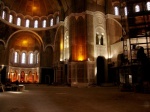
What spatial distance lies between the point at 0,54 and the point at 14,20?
807 cm

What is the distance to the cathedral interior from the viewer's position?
23.2 m

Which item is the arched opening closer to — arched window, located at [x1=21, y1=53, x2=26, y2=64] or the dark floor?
the dark floor

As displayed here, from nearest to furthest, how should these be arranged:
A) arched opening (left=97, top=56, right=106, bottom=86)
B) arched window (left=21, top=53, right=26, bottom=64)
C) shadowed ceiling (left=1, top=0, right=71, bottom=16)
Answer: arched opening (left=97, top=56, right=106, bottom=86) → shadowed ceiling (left=1, top=0, right=71, bottom=16) → arched window (left=21, top=53, right=26, bottom=64)

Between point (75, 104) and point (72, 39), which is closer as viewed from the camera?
point (75, 104)

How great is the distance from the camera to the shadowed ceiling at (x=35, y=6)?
33.8m

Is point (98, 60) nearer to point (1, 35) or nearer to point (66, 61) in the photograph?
point (66, 61)

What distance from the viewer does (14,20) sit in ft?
115

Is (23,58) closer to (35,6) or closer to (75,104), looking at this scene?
(35,6)

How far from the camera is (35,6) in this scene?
A: 122 ft

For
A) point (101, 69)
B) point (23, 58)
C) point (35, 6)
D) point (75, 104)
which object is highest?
point (35, 6)

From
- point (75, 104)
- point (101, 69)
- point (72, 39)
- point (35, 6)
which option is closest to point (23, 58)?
point (35, 6)

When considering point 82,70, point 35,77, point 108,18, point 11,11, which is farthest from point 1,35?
point 108,18

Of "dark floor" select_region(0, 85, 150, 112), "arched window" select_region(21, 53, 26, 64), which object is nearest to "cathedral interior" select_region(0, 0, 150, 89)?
"arched window" select_region(21, 53, 26, 64)

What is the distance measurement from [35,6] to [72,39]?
15.9 meters
